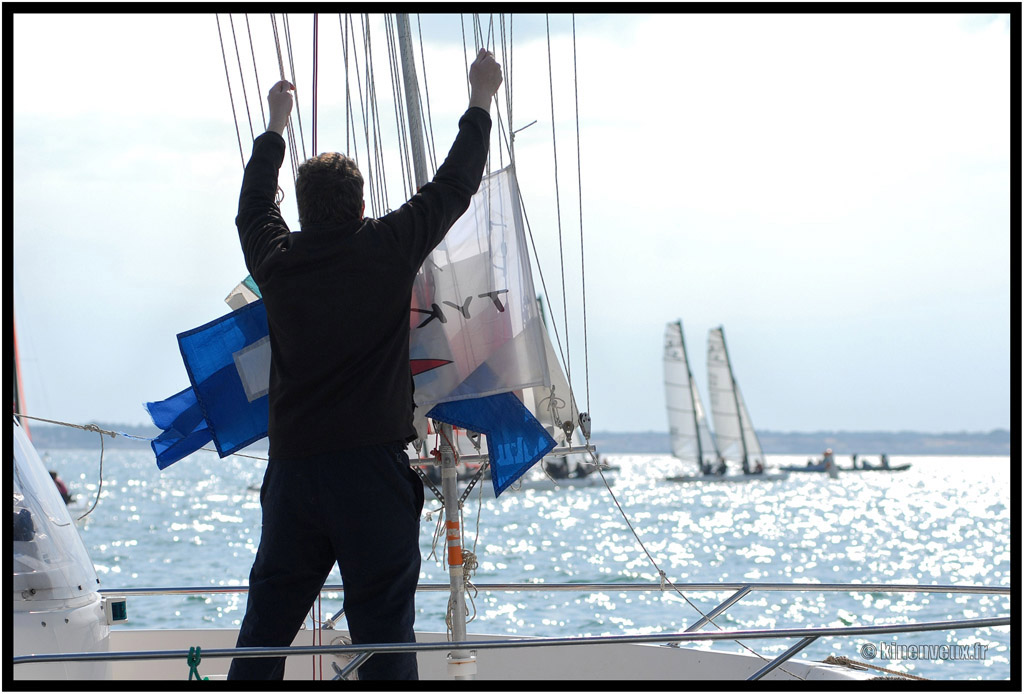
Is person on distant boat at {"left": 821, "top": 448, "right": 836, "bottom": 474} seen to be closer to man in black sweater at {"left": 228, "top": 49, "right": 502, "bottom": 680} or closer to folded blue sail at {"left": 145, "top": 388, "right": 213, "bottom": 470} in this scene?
folded blue sail at {"left": 145, "top": 388, "right": 213, "bottom": 470}

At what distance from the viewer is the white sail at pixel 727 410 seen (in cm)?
5516

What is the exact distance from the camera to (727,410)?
188ft

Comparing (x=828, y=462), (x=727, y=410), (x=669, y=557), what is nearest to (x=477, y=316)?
(x=669, y=557)

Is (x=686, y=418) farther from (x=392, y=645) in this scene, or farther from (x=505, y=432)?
(x=392, y=645)

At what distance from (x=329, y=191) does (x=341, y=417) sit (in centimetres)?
56

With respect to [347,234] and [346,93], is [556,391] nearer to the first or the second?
[347,234]

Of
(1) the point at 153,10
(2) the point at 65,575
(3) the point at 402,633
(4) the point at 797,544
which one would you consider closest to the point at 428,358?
(3) the point at 402,633

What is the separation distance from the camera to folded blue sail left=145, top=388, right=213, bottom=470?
134 inches

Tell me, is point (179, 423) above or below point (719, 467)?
above

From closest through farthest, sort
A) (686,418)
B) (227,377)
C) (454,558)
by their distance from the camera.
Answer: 1. (227,377)
2. (454,558)
3. (686,418)

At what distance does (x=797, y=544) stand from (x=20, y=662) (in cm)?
3335

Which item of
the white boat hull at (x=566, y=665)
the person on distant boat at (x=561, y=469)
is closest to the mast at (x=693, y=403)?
the person on distant boat at (x=561, y=469)

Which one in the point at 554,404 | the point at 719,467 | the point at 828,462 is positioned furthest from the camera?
the point at 828,462

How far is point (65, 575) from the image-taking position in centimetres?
366
